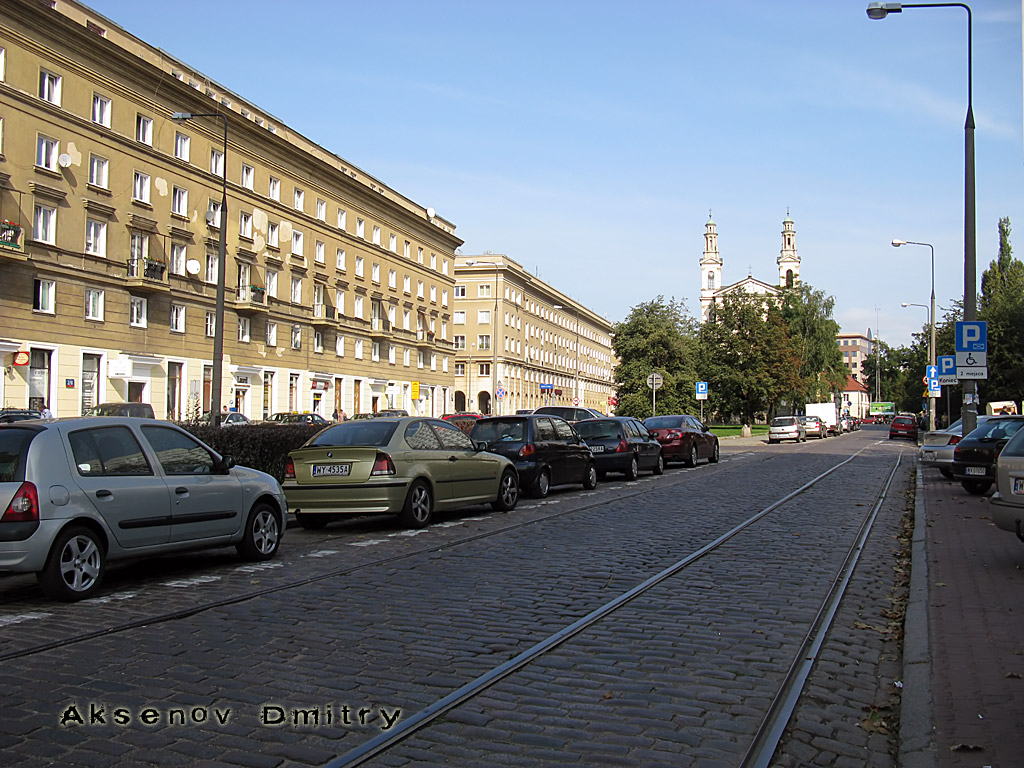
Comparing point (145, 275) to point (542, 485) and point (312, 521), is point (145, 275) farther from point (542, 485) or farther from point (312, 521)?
point (312, 521)

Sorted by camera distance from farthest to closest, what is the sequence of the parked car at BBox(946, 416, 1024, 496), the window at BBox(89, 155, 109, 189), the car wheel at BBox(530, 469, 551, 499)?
the window at BBox(89, 155, 109, 189)
the car wheel at BBox(530, 469, 551, 499)
the parked car at BBox(946, 416, 1024, 496)

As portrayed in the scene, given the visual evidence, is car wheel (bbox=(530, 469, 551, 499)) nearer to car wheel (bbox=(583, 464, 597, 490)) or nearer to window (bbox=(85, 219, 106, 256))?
car wheel (bbox=(583, 464, 597, 490))

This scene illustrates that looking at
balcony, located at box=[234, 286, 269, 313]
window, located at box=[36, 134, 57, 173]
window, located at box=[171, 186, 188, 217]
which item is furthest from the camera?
balcony, located at box=[234, 286, 269, 313]

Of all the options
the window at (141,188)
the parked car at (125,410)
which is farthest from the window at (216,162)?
the parked car at (125,410)

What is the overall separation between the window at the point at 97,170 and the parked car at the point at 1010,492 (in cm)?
3865

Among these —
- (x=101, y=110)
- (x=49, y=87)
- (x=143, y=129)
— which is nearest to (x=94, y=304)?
(x=101, y=110)

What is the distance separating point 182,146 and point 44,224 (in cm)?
1041

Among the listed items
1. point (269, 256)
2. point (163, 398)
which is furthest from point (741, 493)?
point (269, 256)

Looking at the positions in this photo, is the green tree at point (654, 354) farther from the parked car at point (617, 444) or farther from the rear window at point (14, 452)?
the rear window at point (14, 452)

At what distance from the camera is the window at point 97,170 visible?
39.6 m

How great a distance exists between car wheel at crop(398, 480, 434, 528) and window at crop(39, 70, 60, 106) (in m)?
32.1

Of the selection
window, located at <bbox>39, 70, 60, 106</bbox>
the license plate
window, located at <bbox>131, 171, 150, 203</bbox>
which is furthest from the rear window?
window, located at <bbox>131, 171, 150, 203</bbox>

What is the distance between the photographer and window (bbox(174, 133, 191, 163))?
149 feet

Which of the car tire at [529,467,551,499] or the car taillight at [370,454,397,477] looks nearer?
the car taillight at [370,454,397,477]
